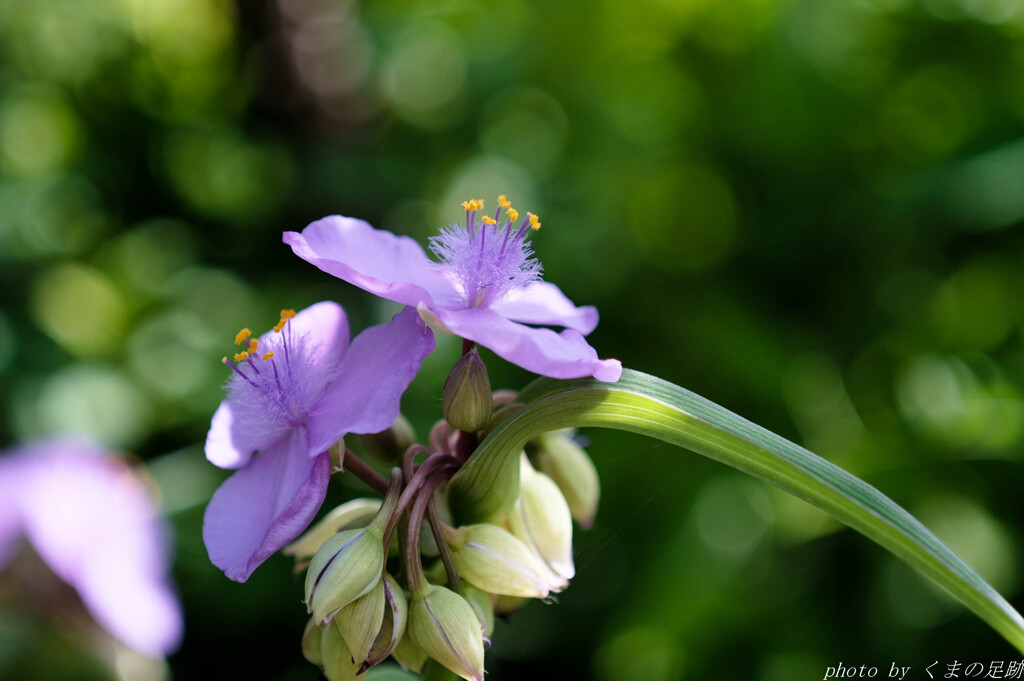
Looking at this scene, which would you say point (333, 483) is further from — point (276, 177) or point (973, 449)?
point (973, 449)

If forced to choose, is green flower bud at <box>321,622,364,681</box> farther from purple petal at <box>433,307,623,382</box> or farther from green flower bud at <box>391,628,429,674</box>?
purple petal at <box>433,307,623,382</box>

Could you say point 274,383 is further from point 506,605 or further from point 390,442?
point 506,605

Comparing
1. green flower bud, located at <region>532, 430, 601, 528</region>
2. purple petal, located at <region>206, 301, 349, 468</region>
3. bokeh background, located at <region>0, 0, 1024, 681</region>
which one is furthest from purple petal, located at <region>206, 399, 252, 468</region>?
bokeh background, located at <region>0, 0, 1024, 681</region>

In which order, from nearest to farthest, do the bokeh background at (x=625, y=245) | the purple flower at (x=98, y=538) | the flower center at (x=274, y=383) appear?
the flower center at (x=274, y=383), the purple flower at (x=98, y=538), the bokeh background at (x=625, y=245)

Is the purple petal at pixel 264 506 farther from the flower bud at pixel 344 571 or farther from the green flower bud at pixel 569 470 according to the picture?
the green flower bud at pixel 569 470

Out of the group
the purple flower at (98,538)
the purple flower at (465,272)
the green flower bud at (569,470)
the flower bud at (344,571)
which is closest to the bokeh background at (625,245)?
the purple flower at (98,538)

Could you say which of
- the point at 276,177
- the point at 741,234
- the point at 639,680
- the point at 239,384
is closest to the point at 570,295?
the point at 741,234

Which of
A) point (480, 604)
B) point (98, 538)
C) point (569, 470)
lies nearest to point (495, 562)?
point (480, 604)
